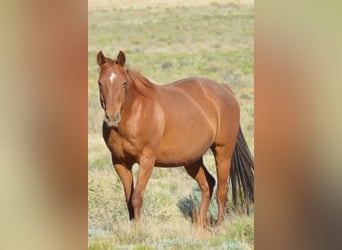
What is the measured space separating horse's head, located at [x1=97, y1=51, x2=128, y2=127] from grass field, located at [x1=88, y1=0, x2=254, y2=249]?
0.13 meters

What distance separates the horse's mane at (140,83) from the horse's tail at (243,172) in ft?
2.02

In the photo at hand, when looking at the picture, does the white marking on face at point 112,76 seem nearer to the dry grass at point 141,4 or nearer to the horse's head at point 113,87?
the horse's head at point 113,87

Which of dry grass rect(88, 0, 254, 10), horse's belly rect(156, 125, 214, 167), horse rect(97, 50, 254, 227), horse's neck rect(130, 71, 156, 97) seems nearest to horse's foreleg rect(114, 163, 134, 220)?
horse rect(97, 50, 254, 227)

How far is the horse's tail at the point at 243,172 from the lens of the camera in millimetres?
5348

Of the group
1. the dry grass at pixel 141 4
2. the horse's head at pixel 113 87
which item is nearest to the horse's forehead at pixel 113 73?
the horse's head at pixel 113 87

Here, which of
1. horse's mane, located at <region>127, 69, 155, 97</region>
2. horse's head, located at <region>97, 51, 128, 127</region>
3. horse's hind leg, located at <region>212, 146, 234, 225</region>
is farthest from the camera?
horse's hind leg, located at <region>212, 146, 234, 225</region>

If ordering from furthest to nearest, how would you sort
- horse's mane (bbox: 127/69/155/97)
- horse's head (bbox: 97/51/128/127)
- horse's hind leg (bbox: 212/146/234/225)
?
1. horse's hind leg (bbox: 212/146/234/225)
2. horse's mane (bbox: 127/69/155/97)
3. horse's head (bbox: 97/51/128/127)

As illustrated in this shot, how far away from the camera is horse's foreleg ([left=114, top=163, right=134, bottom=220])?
5355mm

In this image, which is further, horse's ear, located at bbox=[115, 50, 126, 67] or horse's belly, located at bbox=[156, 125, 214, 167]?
horse's belly, located at bbox=[156, 125, 214, 167]

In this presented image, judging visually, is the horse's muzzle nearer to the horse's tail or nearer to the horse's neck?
the horse's neck
